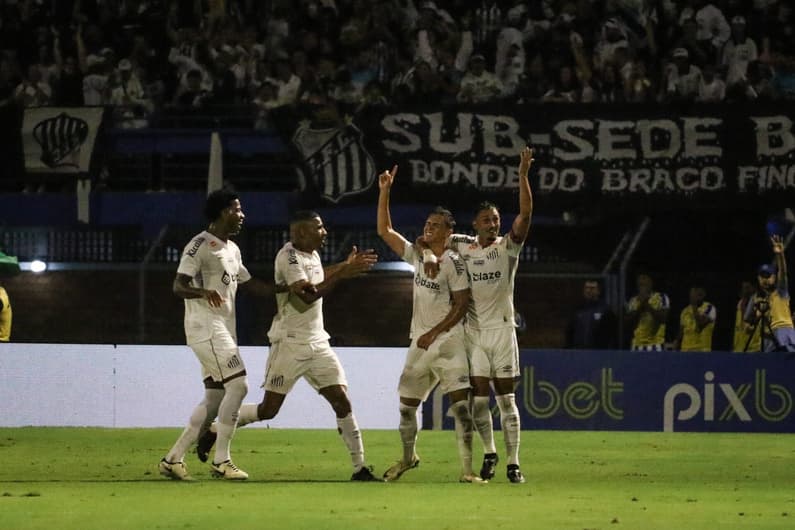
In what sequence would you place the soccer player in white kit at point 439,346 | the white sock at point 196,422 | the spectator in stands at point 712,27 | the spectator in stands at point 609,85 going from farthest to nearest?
the spectator in stands at point 712,27, the spectator in stands at point 609,85, the soccer player in white kit at point 439,346, the white sock at point 196,422

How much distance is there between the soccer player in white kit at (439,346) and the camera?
40.5 ft

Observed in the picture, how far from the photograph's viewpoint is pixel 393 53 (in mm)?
23188

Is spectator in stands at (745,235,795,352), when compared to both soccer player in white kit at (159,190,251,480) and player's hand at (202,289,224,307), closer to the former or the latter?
soccer player in white kit at (159,190,251,480)

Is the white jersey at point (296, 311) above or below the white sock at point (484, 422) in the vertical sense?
→ above

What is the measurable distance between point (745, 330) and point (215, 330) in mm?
9722

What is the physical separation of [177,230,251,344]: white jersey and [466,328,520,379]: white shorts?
2053mm

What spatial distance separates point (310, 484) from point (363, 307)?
932 cm

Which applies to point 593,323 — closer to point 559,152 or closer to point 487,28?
point 559,152

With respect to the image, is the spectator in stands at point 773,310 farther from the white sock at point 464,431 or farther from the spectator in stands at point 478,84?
the white sock at point 464,431

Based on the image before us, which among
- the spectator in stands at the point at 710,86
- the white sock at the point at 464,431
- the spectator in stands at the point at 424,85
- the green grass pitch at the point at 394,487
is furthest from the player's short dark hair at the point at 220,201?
the spectator in stands at the point at 710,86

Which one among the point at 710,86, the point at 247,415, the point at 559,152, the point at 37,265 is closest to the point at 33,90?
the point at 37,265

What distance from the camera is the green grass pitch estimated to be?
9586 millimetres

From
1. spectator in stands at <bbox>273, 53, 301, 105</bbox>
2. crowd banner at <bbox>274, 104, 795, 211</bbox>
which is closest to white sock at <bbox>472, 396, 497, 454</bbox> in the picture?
crowd banner at <bbox>274, 104, 795, 211</bbox>

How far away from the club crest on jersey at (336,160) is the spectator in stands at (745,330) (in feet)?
16.9
